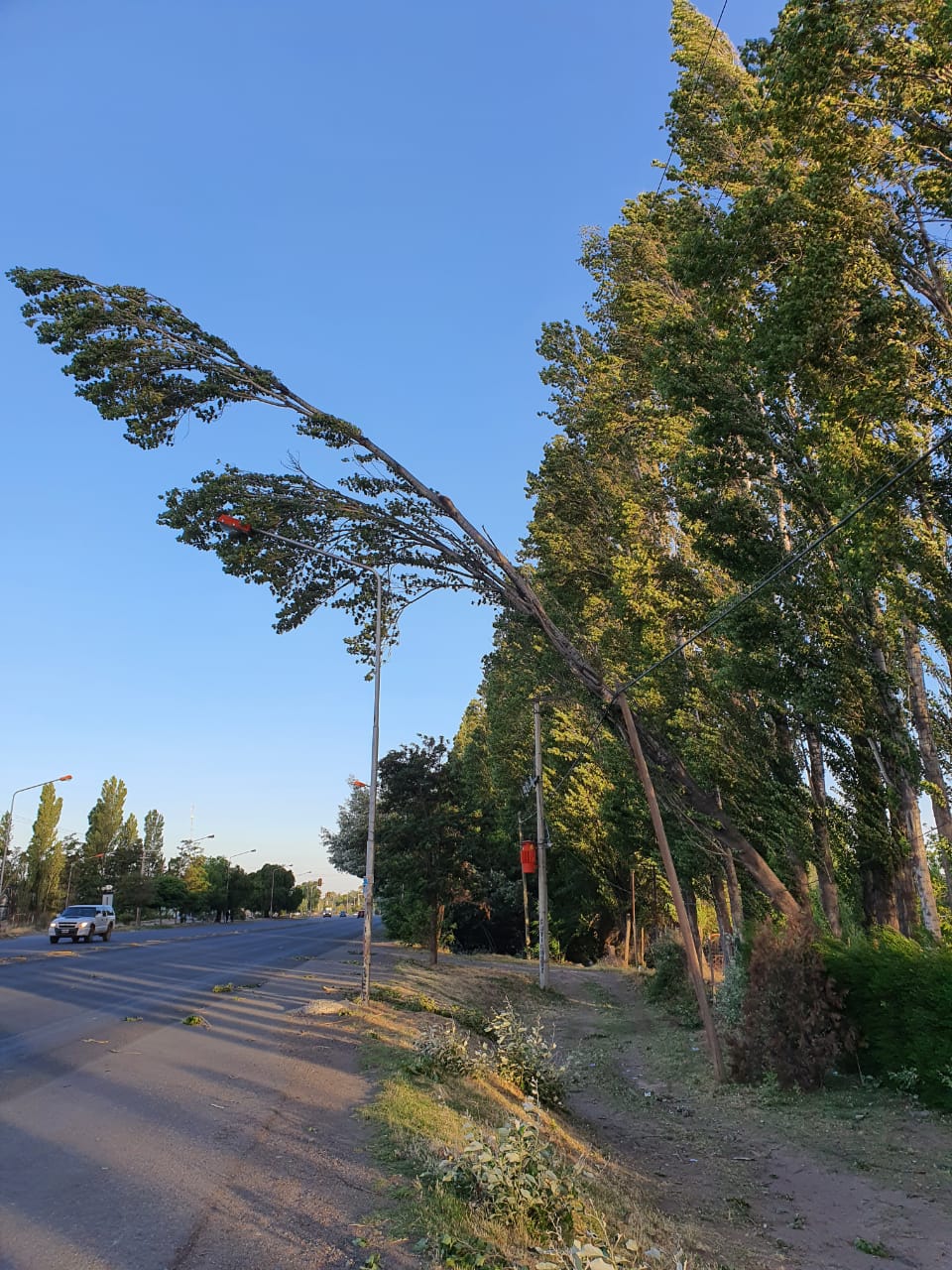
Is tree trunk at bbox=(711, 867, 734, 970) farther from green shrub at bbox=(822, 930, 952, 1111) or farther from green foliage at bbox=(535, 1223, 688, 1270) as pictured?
green foliage at bbox=(535, 1223, 688, 1270)

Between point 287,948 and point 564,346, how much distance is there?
25.8 m

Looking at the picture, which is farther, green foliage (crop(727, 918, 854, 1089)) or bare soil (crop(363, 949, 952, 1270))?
green foliage (crop(727, 918, 854, 1089))

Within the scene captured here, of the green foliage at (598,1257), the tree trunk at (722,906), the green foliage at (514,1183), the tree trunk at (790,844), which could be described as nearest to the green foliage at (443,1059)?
the green foliage at (514,1183)

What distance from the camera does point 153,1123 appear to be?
261 inches

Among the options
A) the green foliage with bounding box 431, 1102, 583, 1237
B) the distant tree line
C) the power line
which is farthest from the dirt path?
the distant tree line

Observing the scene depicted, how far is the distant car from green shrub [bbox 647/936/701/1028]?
23565 millimetres

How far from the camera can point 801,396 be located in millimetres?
11242

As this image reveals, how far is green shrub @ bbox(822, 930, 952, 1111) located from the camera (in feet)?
35.3

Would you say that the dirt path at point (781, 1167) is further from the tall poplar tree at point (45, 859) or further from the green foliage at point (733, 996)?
the tall poplar tree at point (45, 859)

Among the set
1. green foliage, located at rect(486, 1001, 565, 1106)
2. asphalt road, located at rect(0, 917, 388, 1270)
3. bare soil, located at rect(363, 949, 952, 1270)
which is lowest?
bare soil, located at rect(363, 949, 952, 1270)

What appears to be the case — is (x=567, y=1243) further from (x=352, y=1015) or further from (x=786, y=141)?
(x=786, y=141)

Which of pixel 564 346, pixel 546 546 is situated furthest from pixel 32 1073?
pixel 564 346

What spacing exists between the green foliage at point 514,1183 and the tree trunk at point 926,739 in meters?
7.82

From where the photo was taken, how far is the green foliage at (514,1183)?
16.0 feet
